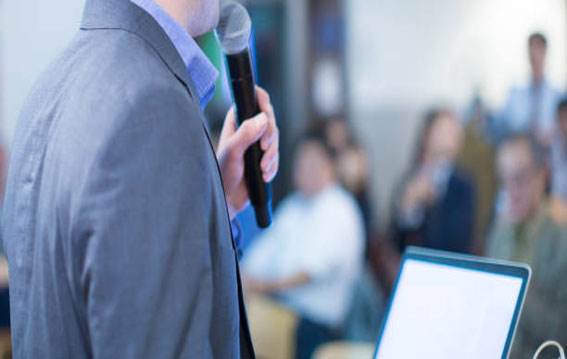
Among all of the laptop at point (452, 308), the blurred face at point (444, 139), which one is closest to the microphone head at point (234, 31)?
the laptop at point (452, 308)

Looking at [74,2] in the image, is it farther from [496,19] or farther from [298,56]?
[496,19]

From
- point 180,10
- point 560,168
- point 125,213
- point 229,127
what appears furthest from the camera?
point 560,168

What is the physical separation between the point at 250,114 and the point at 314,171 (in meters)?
2.36

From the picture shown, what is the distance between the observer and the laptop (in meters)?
1.01

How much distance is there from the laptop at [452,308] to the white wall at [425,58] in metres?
1.89

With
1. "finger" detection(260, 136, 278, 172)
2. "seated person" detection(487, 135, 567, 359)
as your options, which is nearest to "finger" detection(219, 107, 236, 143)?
"finger" detection(260, 136, 278, 172)

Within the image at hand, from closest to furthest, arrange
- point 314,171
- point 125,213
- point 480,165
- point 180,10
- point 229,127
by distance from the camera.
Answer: point 125,213
point 180,10
point 229,127
point 480,165
point 314,171

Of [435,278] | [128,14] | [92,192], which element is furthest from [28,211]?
[435,278]

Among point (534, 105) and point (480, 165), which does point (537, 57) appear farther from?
point (480, 165)

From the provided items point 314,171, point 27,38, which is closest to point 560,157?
point 314,171

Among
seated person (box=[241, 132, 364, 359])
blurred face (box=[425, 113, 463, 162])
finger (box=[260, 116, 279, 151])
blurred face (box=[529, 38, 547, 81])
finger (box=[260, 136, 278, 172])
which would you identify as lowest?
seated person (box=[241, 132, 364, 359])

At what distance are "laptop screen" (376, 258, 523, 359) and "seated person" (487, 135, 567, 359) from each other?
119 centimetres

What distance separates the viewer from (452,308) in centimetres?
108

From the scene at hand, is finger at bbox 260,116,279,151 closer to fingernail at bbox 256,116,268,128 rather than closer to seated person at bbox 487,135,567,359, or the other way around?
fingernail at bbox 256,116,268,128
